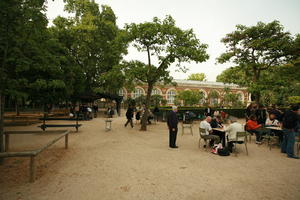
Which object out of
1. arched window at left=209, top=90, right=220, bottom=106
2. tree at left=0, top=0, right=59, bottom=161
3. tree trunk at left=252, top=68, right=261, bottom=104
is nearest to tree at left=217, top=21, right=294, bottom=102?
tree trunk at left=252, top=68, right=261, bottom=104

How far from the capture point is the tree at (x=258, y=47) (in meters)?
12.0

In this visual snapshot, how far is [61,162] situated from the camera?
480 cm

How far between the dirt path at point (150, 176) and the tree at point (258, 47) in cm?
947

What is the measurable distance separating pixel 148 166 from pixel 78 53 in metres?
18.3

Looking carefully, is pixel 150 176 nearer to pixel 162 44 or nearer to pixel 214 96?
pixel 162 44

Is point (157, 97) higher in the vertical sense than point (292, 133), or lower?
higher

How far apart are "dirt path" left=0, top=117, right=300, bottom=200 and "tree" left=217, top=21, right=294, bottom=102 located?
9.47m

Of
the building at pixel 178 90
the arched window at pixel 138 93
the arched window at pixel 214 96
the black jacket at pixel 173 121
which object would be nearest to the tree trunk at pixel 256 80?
the black jacket at pixel 173 121

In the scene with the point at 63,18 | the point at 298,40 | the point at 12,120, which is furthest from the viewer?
the point at 63,18

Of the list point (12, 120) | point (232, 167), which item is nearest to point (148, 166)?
point (232, 167)

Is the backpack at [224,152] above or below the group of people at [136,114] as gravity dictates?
below

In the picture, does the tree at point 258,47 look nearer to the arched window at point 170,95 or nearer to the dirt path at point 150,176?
the dirt path at point 150,176

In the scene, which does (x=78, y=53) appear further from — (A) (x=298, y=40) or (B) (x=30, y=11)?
(A) (x=298, y=40)

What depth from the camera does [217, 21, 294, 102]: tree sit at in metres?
12.0
